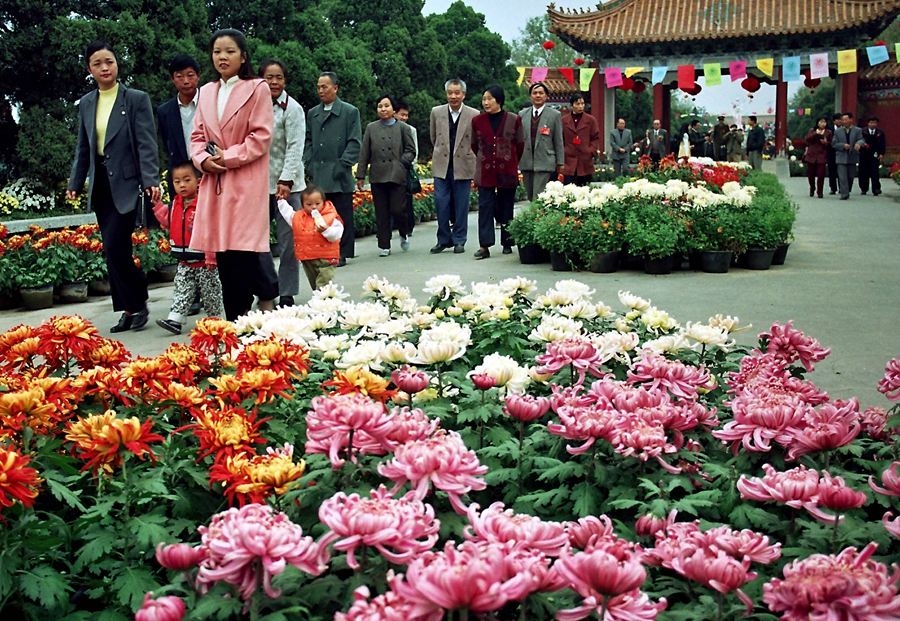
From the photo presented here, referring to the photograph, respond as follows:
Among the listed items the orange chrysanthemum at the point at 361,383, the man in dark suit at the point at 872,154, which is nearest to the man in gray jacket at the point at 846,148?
the man in dark suit at the point at 872,154

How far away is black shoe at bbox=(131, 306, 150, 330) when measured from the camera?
6.62 m

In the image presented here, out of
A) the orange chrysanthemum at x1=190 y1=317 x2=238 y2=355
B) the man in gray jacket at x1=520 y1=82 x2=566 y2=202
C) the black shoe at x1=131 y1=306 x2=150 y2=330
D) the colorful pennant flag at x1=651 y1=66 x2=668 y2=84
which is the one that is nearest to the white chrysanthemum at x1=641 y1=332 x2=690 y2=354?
the orange chrysanthemum at x1=190 y1=317 x2=238 y2=355

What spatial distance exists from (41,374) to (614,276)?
6.79 m

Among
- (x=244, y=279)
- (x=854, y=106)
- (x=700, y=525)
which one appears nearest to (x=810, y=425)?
(x=700, y=525)

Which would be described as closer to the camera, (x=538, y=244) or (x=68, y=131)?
(x=538, y=244)

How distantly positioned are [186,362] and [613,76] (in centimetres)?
2876

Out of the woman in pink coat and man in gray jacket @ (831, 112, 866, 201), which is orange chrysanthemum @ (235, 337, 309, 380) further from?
man in gray jacket @ (831, 112, 866, 201)

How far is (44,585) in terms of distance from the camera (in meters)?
1.87

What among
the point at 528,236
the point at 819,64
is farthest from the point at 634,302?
the point at 819,64

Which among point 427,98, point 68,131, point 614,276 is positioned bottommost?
point 614,276

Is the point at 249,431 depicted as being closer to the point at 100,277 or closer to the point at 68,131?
the point at 100,277

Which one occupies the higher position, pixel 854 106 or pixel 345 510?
pixel 854 106

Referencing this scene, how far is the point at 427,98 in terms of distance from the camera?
1126 inches

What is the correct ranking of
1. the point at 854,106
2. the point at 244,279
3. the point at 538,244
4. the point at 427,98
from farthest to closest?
the point at 854,106, the point at 427,98, the point at 538,244, the point at 244,279
